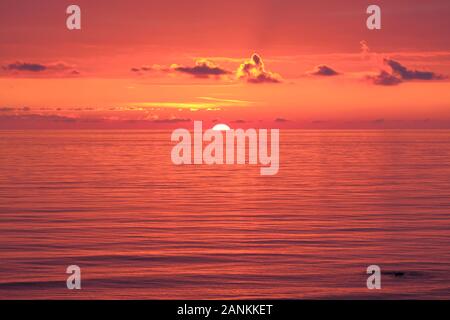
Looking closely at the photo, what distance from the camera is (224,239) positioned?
28.5 metres

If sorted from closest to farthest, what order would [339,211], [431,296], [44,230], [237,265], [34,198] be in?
[431,296], [237,265], [44,230], [339,211], [34,198]

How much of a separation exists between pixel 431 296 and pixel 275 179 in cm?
3911

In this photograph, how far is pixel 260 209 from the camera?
38.5 metres

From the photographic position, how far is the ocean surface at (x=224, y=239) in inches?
835

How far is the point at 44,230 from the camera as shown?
30.5 meters

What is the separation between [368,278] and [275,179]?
37048mm

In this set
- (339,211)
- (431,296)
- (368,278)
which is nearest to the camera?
(431,296)

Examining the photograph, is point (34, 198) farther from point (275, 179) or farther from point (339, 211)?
point (275, 179)

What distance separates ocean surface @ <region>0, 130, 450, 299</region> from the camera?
21203 mm

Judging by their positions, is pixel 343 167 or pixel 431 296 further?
pixel 343 167
